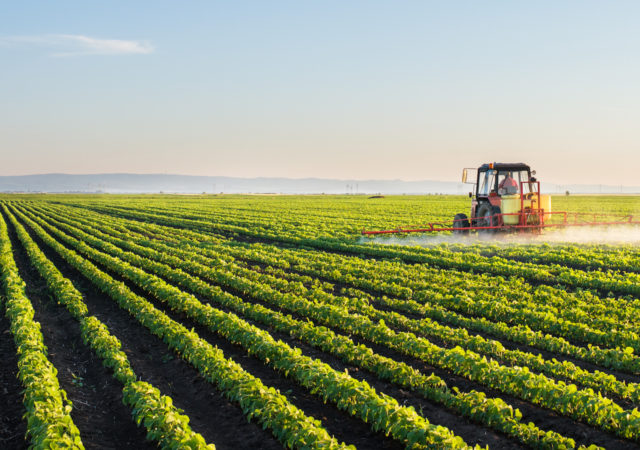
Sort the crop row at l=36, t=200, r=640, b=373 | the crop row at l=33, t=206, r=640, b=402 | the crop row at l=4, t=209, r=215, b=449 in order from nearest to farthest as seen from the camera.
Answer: the crop row at l=4, t=209, r=215, b=449
the crop row at l=33, t=206, r=640, b=402
the crop row at l=36, t=200, r=640, b=373

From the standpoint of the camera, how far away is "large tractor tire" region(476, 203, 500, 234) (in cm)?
2050

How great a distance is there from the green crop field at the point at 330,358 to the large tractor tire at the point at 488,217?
15.6ft

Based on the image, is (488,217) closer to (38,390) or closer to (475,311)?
(475,311)

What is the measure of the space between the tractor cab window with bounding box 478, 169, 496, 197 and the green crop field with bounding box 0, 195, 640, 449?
5790 mm

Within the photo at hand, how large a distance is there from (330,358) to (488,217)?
47.8 feet

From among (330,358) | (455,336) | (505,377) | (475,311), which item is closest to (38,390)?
(330,358)

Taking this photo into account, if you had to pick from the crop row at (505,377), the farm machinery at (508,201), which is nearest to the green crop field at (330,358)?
the crop row at (505,377)

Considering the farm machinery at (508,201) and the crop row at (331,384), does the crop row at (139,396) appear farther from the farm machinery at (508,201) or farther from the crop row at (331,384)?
the farm machinery at (508,201)

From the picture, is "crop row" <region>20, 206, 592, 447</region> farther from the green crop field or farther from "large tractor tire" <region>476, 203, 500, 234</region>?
"large tractor tire" <region>476, 203, 500, 234</region>

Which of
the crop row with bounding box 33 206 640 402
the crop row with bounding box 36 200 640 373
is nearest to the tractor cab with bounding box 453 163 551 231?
the crop row with bounding box 36 200 640 373

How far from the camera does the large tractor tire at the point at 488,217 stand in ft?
67.3

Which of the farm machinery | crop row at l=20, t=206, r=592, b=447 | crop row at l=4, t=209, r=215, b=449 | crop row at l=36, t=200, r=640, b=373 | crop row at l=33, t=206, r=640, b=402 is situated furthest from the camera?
the farm machinery

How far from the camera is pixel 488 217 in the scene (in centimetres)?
2086

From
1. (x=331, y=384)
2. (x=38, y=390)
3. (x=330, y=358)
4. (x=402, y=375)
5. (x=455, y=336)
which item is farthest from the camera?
(x=455, y=336)
